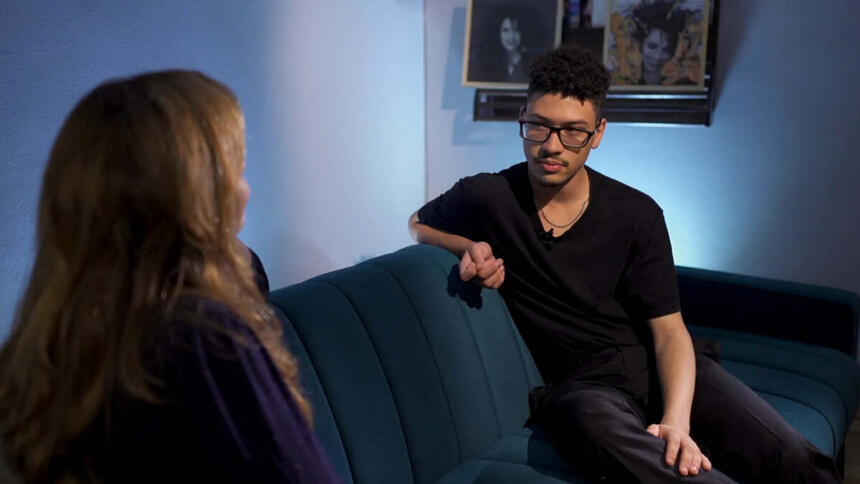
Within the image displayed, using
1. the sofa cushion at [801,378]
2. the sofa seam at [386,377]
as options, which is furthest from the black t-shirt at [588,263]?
the sofa cushion at [801,378]

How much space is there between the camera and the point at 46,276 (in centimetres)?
88

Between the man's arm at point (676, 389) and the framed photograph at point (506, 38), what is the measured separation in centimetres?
171

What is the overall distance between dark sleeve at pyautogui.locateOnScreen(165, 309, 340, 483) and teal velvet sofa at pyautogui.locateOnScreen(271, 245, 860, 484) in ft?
2.55

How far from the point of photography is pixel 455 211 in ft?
7.53

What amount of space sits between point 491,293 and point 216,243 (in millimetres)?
1449

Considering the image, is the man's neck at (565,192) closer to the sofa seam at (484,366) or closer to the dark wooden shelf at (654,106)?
the sofa seam at (484,366)

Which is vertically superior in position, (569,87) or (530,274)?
(569,87)

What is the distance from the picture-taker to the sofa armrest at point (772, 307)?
115 inches

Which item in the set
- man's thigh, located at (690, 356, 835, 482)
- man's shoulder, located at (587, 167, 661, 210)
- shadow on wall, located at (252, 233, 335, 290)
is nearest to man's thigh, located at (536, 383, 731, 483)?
man's thigh, located at (690, 356, 835, 482)

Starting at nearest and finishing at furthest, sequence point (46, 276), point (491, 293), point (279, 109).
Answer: point (46, 276), point (491, 293), point (279, 109)

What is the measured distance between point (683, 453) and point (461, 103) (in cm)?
224

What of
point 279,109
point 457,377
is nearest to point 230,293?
point 457,377

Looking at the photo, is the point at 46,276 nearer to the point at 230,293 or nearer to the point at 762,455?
A: the point at 230,293

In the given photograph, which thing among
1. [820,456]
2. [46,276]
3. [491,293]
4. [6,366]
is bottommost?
[820,456]
